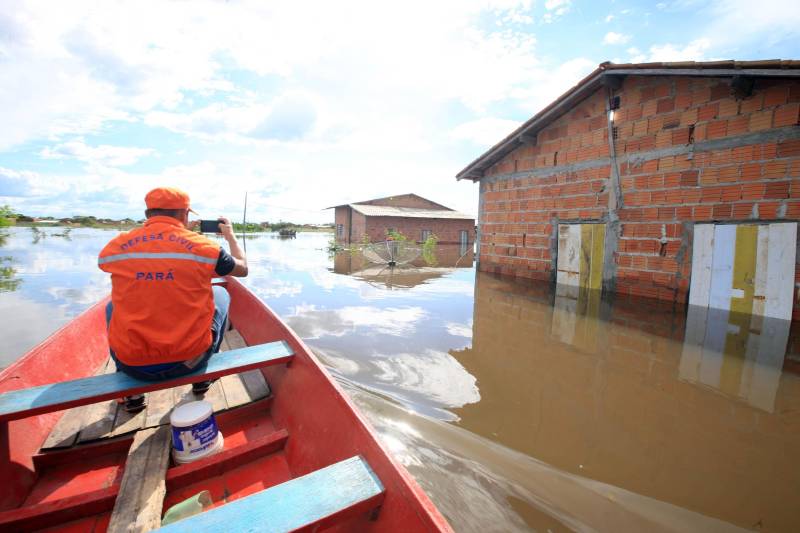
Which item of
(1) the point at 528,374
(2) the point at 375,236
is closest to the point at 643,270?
(1) the point at 528,374

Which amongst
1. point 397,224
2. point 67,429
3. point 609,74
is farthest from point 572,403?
point 397,224

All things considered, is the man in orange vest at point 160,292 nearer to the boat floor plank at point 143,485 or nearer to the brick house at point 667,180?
the boat floor plank at point 143,485

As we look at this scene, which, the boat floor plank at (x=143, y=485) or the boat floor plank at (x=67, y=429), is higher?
the boat floor plank at (x=143, y=485)

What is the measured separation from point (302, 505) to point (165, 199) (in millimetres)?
1837

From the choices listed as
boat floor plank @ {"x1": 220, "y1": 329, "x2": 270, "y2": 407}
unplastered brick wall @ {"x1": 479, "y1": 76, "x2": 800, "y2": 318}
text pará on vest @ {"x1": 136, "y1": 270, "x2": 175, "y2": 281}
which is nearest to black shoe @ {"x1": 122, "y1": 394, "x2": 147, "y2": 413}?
boat floor plank @ {"x1": 220, "y1": 329, "x2": 270, "y2": 407}

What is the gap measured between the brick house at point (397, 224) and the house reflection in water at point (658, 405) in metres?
18.4

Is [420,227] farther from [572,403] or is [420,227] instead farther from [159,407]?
[159,407]

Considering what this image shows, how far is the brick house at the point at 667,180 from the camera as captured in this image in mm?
5180

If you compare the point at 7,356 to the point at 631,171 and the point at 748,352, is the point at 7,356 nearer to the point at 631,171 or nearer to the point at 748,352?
the point at 748,352

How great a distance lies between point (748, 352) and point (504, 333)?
268 cm

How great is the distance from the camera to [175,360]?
6.61 ft

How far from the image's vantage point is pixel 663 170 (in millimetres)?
6375

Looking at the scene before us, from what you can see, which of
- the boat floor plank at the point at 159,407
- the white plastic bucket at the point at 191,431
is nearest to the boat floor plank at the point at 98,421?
the boat floor plank at the point at 159,407

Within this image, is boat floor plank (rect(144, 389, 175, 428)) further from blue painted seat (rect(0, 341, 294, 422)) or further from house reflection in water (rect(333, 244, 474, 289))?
house reflection in water (rect(333, 244, 474, 289))
